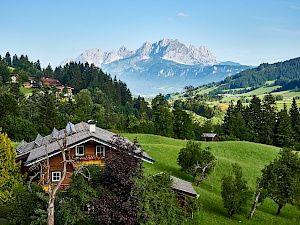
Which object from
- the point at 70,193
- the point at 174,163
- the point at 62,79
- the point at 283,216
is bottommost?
the point at 283,216

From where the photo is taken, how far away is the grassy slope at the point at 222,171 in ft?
111

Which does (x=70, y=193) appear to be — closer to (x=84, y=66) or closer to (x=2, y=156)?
(x=2, y=156)

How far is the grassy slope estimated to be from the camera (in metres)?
33.7

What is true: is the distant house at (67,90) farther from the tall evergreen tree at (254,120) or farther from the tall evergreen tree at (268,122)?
the tall evergreen tree at (268,122)

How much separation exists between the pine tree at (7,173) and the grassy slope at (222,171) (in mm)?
14591

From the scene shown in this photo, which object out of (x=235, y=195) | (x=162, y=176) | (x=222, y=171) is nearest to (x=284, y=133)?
(x=222, y=171)

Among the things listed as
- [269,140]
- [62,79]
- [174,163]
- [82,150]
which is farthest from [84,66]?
[82,150]

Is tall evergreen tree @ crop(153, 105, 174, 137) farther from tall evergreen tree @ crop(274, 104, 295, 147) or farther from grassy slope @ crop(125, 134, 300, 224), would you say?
tall evergreen tree @ crop(274, 104, 295, 147)

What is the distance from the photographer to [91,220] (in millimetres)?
21203

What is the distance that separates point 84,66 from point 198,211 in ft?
541

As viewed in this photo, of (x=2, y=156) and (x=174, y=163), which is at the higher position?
(x=2, y=156)

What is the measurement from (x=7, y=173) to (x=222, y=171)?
27.5 metres

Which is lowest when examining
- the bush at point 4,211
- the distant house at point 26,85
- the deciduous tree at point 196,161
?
the bush at point 4,211

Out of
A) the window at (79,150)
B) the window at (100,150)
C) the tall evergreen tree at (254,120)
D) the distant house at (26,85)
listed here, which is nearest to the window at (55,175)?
the window at (79,150)
